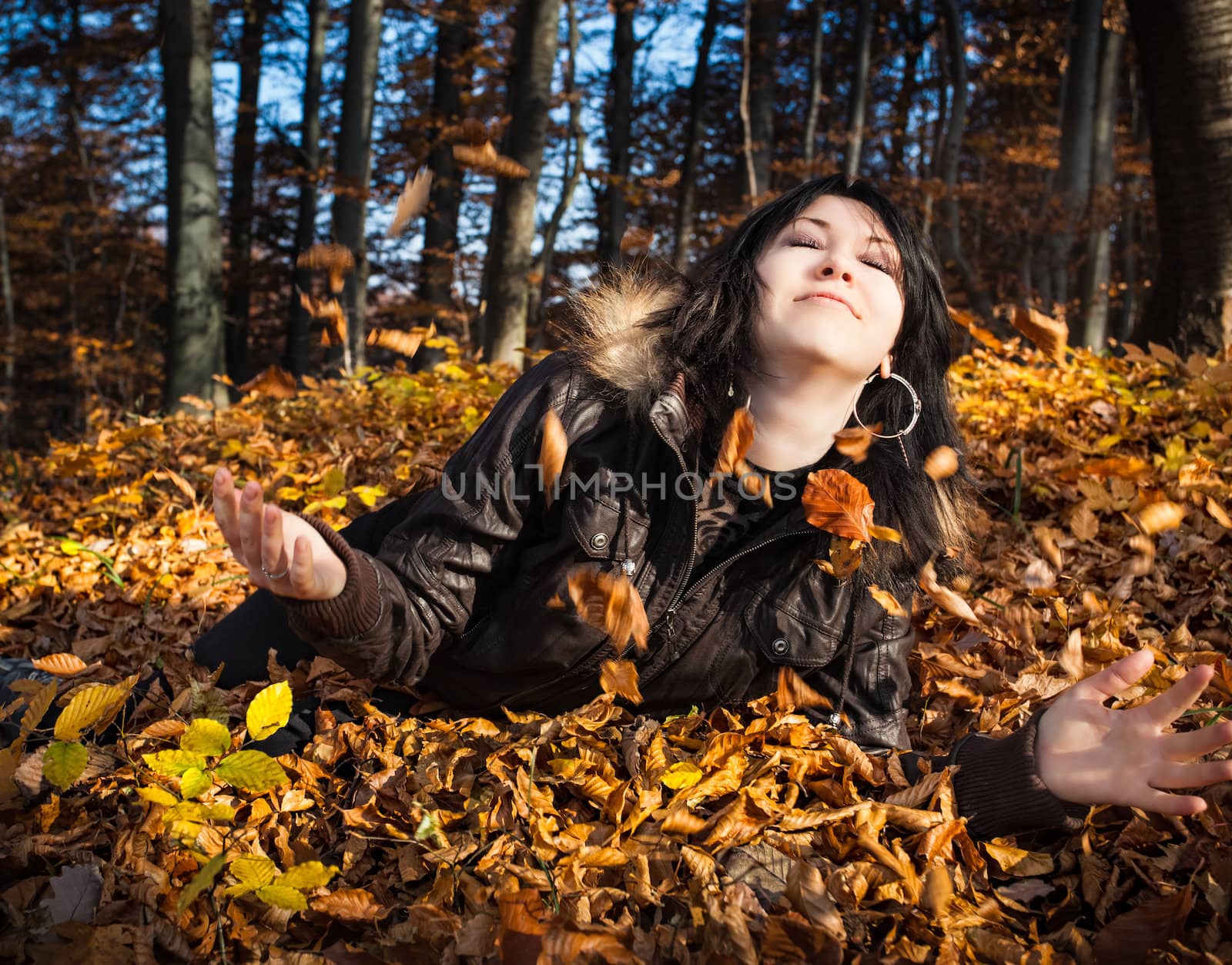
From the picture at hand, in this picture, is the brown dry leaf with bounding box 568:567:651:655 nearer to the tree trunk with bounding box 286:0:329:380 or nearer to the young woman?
the young woman

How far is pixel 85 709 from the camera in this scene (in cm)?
153

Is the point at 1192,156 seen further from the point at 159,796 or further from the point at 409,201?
the point at 159,796

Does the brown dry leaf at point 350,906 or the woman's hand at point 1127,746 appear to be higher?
the woman's hand at point 1127,746

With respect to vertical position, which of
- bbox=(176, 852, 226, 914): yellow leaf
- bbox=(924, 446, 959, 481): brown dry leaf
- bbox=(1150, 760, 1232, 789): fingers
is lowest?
bbox=(176, 852, 226, 914): yellow leaf

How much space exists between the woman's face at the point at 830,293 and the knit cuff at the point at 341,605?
38.2 inches

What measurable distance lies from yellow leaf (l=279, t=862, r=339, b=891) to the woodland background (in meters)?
4.22

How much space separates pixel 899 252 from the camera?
194 cm

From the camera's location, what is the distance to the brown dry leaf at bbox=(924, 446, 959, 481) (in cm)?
209

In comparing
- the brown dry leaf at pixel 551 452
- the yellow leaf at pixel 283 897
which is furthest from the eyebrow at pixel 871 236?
the yellow leaf at pixel 283 897

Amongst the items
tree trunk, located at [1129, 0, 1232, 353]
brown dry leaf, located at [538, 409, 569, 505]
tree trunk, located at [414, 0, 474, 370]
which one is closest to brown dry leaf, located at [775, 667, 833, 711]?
brown dry leaf, located at [538, 409, 569, 505]

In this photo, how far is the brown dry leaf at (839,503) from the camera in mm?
1679

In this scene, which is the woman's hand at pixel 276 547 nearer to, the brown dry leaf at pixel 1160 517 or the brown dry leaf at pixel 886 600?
the brown dry leaf at pixel 886 600

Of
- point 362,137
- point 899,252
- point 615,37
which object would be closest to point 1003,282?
point 615,37

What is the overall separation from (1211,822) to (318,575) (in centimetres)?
179
